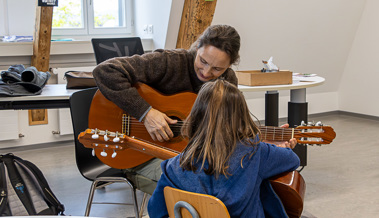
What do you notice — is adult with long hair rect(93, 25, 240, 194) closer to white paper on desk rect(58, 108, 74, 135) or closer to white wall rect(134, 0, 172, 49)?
white wall rect(134, 0, 172, 49)

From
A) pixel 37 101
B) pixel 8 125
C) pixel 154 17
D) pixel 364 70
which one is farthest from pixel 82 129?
pixel 364 70

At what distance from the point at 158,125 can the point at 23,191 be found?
34.1 inches

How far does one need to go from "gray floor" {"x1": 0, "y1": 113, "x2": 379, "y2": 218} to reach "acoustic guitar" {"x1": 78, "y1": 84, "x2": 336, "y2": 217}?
0.83 metres

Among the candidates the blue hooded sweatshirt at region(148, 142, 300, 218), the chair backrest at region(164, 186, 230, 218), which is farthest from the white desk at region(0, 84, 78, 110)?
the chair backrest at region(164, 186, 230, 218)

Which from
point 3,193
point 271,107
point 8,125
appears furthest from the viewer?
point 8,125

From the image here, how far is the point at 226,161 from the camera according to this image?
133 cm

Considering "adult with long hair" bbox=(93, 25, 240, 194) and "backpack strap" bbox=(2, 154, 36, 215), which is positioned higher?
"adult with long hair" bbox=(93, 25, 240, 194)

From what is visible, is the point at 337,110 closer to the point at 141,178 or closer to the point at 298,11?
the point at 298,11

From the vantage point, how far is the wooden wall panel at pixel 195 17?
3670 mm

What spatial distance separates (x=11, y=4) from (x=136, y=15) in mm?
1181

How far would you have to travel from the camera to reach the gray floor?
2788 mm

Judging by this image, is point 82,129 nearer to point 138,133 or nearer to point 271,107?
point 138,133

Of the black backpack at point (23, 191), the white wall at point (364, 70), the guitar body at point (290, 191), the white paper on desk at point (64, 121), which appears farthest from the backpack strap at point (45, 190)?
the white wall at point (364, 70)

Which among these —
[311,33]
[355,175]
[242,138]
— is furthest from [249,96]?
[242,138]
